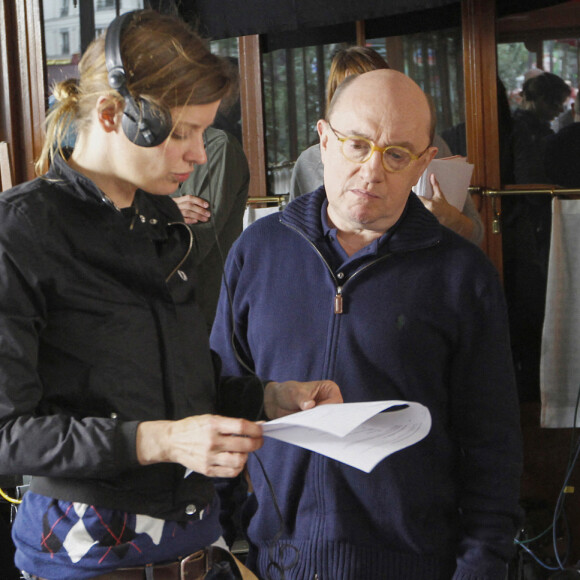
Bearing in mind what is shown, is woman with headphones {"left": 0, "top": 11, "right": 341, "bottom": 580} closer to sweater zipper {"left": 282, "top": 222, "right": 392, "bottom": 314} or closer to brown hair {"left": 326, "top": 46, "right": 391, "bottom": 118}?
sweater zipper {"left": 282, "top": 222, "right": 392, "bottom": 314}

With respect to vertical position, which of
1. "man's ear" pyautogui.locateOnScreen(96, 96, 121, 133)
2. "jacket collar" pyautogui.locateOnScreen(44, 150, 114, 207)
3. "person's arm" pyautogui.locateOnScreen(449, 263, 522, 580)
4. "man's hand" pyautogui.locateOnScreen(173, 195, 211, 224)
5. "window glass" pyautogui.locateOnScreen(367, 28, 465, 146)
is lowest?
"person's arm" pyautogui.locateOnScreen(449, 263, 522, 580)

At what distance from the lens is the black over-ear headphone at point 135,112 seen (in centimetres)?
90

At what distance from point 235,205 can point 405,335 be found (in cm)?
128

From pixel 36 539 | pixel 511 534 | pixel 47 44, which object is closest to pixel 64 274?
pixel 36 539

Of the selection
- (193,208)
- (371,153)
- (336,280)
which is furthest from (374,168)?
(193,208)

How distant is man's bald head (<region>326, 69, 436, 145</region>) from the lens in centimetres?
131

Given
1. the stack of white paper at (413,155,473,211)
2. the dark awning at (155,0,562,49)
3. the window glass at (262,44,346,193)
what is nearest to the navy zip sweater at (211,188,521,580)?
the stack of white paper at (413,155,473,211)

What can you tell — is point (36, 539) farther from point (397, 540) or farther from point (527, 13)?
point (527, 13)

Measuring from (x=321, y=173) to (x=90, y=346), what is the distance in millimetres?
1478

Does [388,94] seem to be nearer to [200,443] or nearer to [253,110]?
[200,443]

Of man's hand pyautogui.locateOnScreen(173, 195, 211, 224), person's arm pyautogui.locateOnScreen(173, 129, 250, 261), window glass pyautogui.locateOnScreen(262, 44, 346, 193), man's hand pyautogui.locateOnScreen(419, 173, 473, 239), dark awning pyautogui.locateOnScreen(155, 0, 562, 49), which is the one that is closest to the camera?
man's hand pyautogui.locateOnScreen(419, 173, 473, 239)

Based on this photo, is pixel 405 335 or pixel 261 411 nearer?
pixel 261 411

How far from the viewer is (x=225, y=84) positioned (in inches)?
39.2

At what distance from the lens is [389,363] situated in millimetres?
1262
